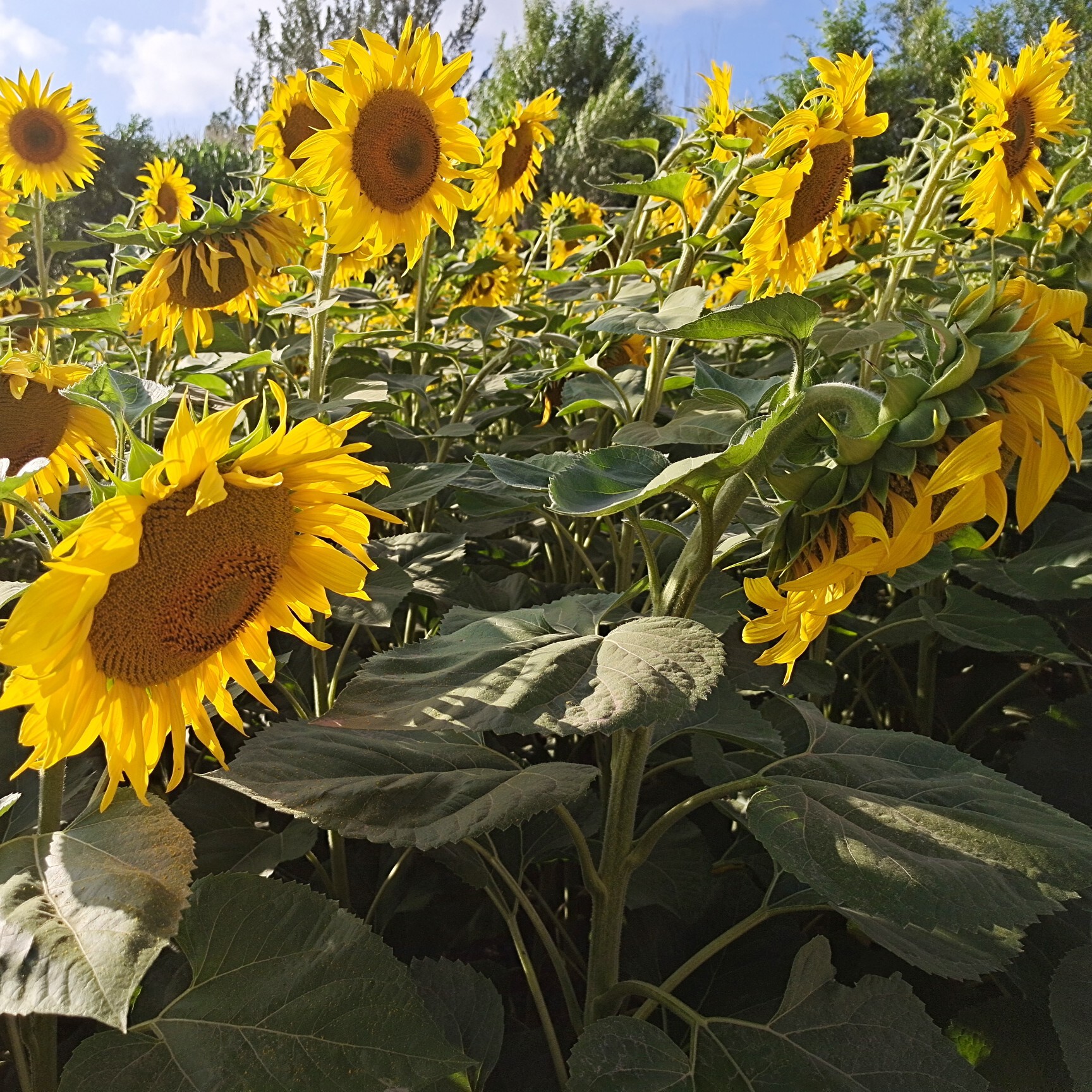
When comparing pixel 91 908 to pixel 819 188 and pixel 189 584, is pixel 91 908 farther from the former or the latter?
pixel 819 188

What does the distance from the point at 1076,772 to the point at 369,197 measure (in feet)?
4.11

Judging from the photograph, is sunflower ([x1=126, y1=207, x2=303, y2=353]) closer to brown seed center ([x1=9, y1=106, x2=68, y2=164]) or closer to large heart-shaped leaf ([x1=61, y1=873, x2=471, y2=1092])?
large heart-shaped leaf ([x1=61, y1=873, x2=471, y2=1092])

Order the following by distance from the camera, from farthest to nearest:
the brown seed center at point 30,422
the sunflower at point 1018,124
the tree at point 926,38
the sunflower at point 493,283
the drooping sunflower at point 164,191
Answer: the tree at point 926,38 < the sunflower at point 493,283 < the drooping sunflower at point 164,191 < the sunflower at point 1018,124 < the brown seed center at point 30,422

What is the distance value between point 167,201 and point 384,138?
1.04 m

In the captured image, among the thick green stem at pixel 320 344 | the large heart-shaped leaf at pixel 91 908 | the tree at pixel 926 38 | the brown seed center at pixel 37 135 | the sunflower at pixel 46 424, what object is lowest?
the large heart-shaped leaf at pixel 91 908

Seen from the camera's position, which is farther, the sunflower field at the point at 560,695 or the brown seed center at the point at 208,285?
the brown seed center at the point at 208,285

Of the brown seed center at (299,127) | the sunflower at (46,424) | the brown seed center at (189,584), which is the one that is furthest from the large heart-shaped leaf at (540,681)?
the brown seed center at (299,127)

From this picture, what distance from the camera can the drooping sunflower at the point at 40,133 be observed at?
2416 millimetres

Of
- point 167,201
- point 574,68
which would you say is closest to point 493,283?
point 167,201

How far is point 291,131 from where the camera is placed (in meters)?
1.62

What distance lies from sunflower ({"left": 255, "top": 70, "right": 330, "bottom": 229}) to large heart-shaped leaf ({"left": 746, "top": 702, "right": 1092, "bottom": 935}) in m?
1.32

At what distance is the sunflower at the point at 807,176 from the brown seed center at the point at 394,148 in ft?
1.69

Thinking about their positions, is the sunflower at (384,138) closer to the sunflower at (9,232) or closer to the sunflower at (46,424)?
the sunflower at (46,424)

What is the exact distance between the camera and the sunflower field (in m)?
0.59
